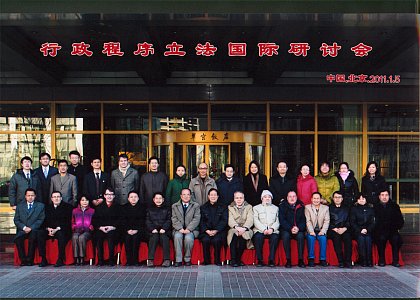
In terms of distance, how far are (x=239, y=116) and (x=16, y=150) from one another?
6.13 metres

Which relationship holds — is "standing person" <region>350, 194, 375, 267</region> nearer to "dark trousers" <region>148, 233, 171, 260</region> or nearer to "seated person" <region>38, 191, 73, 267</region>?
"dark trousers" <region>148, 233, 171, 260</region>

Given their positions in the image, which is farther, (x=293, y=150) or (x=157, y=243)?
(x=293, y=150)

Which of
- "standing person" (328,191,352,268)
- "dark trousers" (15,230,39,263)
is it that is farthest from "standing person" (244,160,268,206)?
"dark trousers" (15,230,39,263)

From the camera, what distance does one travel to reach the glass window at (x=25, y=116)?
14109 mm

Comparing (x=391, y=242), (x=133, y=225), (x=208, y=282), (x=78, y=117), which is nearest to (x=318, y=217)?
(x=391, y=242)

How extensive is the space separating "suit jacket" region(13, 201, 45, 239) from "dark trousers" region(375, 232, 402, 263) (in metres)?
5.41

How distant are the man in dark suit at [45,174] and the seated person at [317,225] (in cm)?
442

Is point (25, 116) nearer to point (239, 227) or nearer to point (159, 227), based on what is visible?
point (159, 227)

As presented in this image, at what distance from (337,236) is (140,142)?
23.4 feet

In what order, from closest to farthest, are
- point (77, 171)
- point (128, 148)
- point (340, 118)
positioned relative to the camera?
point (77, 171) → point (128, 148) → point (340, 118)

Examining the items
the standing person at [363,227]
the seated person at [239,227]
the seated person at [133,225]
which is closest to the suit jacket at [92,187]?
the seated person at [133,225]

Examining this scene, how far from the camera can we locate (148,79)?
13.0m

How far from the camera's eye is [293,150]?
14203 mm

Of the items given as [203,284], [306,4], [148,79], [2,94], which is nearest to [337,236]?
[203,284]
